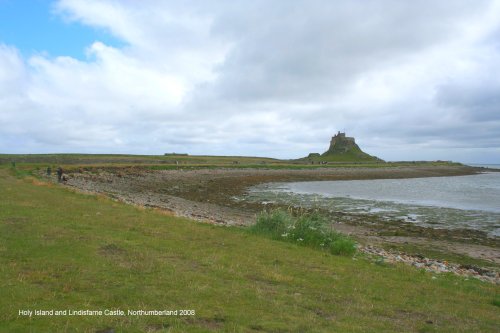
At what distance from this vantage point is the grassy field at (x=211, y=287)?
6973 mm

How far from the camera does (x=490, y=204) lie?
48.2m

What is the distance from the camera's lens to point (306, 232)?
56.3ft

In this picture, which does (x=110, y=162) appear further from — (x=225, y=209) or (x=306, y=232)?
(x=306, y=232)

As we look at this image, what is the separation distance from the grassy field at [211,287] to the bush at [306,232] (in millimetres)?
1260

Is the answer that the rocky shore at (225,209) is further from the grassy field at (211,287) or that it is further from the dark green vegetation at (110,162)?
the dark green vegetation at (110,162)

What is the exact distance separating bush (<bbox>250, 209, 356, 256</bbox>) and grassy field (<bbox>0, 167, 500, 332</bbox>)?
4.13 feet

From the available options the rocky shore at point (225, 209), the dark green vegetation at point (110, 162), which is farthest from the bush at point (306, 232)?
the dark green vegetation at point (110, 162)

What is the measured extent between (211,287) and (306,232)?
897 centimetres

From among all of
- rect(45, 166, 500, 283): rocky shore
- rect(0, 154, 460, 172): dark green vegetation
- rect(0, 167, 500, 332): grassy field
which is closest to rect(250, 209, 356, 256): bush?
rect(0, 167, 500, 332): grassy field

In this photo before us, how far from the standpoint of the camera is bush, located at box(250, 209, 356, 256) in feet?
51.0

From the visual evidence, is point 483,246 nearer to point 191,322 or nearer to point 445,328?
point 445,328

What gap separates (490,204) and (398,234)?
1080 inches

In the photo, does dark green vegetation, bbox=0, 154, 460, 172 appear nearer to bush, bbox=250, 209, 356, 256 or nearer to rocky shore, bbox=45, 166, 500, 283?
rocky shore, bbox=45, 166, 500, 283

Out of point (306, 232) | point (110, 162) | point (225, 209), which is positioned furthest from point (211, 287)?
point (110, 162)
